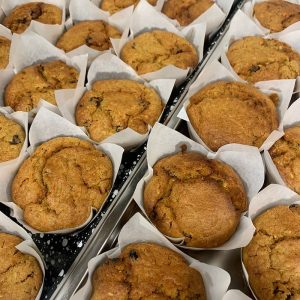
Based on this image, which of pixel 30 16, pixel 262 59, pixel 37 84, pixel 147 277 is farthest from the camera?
pixel 30 16

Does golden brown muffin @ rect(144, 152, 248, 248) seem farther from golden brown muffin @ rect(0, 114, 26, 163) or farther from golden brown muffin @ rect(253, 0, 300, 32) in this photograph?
golden brown muffin @ rect(253, 0, 300, 32)

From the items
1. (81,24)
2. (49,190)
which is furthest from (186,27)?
(49,190)

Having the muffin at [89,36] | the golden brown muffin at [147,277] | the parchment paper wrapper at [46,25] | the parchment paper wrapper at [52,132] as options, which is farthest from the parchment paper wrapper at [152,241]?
the parchment paper wrapper at [46,25]

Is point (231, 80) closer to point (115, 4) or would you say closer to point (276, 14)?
point (276, 14)

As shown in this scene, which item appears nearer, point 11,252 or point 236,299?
point 236,299

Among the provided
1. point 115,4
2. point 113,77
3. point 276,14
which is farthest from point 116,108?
point 276,14

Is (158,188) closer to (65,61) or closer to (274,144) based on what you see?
(274,144)
